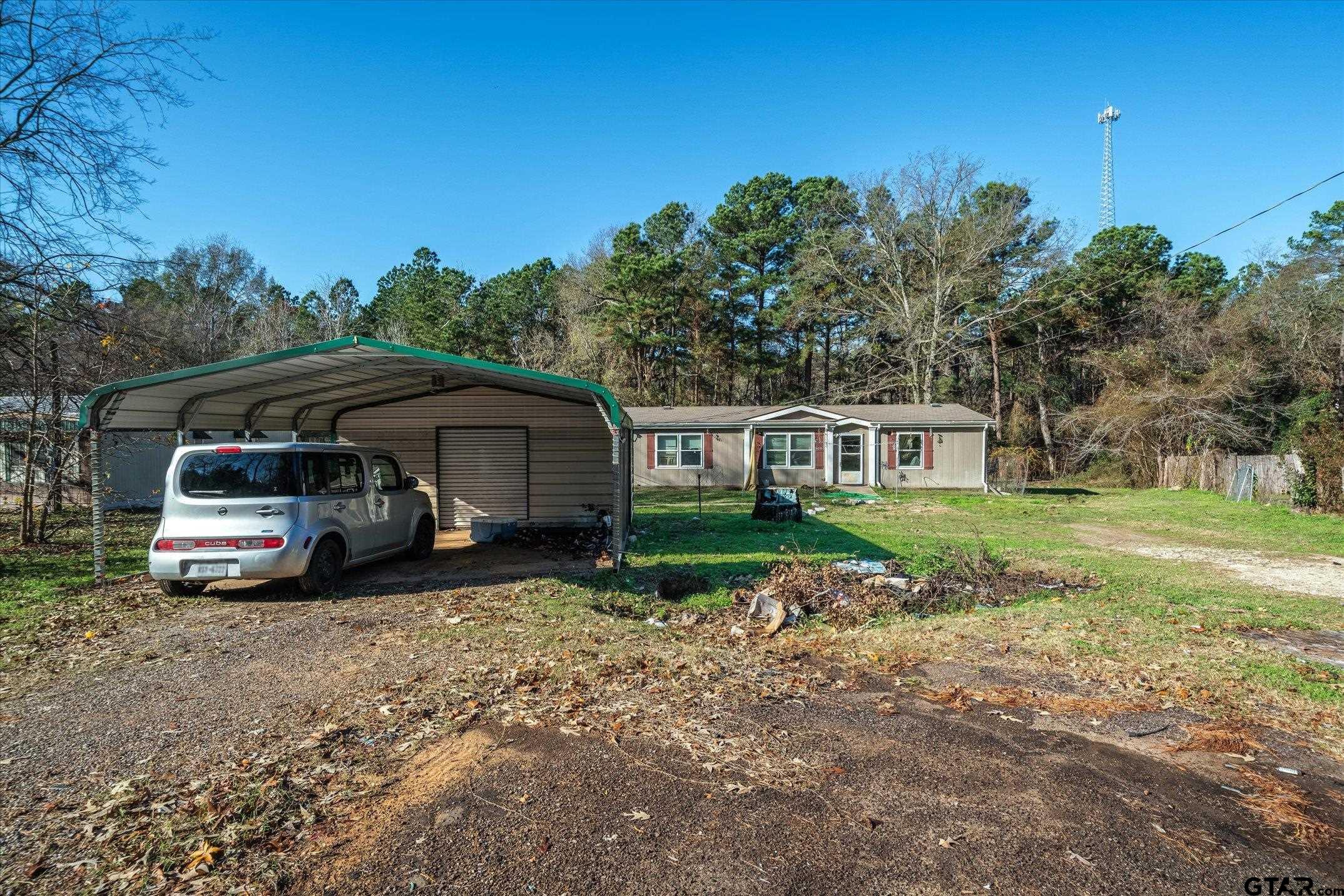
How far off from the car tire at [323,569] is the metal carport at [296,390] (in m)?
2.20

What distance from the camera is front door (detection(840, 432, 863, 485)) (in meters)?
24.1

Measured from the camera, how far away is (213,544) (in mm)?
6871

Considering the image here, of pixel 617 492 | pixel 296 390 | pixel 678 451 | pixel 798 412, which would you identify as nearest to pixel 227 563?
pixel 296 390

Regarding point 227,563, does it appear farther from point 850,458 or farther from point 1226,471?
point 1226,471

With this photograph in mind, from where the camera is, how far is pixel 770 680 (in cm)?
493

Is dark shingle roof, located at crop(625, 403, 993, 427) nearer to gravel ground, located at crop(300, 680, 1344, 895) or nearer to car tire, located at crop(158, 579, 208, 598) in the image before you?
car tire, located at crop(158, 579, 208, 598)

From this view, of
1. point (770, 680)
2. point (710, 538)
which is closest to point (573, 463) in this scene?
point (710, 538)

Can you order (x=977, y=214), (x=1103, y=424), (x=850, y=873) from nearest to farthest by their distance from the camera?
(x=850, y=873), (x=1103, y=424), (x=977, y=214)

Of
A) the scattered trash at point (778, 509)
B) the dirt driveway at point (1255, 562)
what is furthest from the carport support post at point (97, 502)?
the dirt driveway at point (1255, 562)

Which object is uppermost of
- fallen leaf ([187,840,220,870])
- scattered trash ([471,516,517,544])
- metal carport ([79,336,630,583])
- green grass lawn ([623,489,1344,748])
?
metal carport ([79,336,630,583])

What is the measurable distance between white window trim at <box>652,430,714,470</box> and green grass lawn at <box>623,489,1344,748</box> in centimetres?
547

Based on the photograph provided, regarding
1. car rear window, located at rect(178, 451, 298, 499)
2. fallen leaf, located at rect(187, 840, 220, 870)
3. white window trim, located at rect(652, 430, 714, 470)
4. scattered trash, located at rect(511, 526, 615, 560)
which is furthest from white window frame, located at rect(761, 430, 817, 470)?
fallen leaf, located at rect(187, 840, 220, 870)

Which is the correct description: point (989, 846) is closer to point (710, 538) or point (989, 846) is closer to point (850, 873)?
point (850, 873)

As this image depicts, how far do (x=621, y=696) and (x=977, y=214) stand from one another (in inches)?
1392
